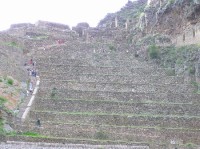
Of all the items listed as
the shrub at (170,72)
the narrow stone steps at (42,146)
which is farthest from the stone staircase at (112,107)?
the narrow stone steps at (42,146)

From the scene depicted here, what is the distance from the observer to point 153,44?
4941 cm

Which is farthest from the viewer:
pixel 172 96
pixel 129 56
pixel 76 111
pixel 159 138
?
pixel 129 56

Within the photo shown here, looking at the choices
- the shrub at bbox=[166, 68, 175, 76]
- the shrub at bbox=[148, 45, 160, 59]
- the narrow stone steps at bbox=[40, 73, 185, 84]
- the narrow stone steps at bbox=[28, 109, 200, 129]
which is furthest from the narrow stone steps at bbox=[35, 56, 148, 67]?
the narrow stone steps at bbox=[28, 109, 200, 129]

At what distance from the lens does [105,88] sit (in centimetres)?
3669

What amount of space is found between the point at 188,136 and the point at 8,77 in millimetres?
11948

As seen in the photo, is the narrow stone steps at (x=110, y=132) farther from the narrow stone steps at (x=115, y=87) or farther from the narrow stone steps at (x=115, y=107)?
the narrow stone steps at (x=115, y=87)

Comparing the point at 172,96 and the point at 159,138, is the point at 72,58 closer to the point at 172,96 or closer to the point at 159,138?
the point at 172,96

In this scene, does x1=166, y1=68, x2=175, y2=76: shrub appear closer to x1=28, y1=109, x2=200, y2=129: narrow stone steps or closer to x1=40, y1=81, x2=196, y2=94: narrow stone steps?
x1=40, y1=81, x2=196, y2=94: narrow stone steps

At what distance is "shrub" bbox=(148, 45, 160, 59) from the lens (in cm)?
4647

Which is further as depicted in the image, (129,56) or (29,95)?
(129,56)

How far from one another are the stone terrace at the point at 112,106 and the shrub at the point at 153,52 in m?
3.63

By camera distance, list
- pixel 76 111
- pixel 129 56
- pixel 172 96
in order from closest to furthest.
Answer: pixel 76 111 → pixel 172 96 → pixel 129 56

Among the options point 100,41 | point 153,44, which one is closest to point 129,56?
point 153,44

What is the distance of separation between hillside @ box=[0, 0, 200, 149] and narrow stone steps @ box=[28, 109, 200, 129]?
54mm
